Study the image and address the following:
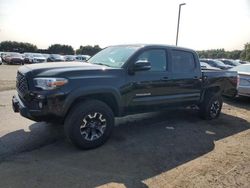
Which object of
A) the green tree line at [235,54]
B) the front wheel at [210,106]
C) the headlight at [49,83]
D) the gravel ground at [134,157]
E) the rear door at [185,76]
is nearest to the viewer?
the gravel ground at [134,157]

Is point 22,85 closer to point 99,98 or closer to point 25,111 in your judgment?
point 25,111

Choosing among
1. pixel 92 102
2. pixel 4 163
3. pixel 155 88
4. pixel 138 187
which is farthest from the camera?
pixel 155 88

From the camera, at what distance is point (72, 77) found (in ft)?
14.5

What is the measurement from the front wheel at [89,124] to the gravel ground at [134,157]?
180mm

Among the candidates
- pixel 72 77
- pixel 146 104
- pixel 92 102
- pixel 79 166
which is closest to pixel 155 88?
pixel 146 104

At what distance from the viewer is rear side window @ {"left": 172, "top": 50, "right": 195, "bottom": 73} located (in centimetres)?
616

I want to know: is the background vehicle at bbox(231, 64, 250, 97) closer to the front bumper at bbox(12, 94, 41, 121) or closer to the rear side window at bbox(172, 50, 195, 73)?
the rear side window at bbox(172, 50, 195, 73)

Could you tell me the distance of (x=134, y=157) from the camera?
14.8 feet

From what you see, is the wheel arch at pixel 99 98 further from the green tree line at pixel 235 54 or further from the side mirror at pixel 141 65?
the green tree line at pixel 235 54

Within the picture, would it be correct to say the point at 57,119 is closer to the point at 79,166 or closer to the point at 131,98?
the point at 79,166

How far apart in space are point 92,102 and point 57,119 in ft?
2.12

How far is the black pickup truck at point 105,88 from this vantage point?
4.33m

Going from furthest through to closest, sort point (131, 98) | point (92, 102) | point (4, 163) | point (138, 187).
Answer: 1. point (131, 98)
2. point (92, 102)
3. point (4, 163)
4. point (138, 187)

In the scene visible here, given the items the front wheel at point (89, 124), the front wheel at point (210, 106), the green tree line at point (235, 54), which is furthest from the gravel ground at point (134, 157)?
the green tree line at point (235, 54)
